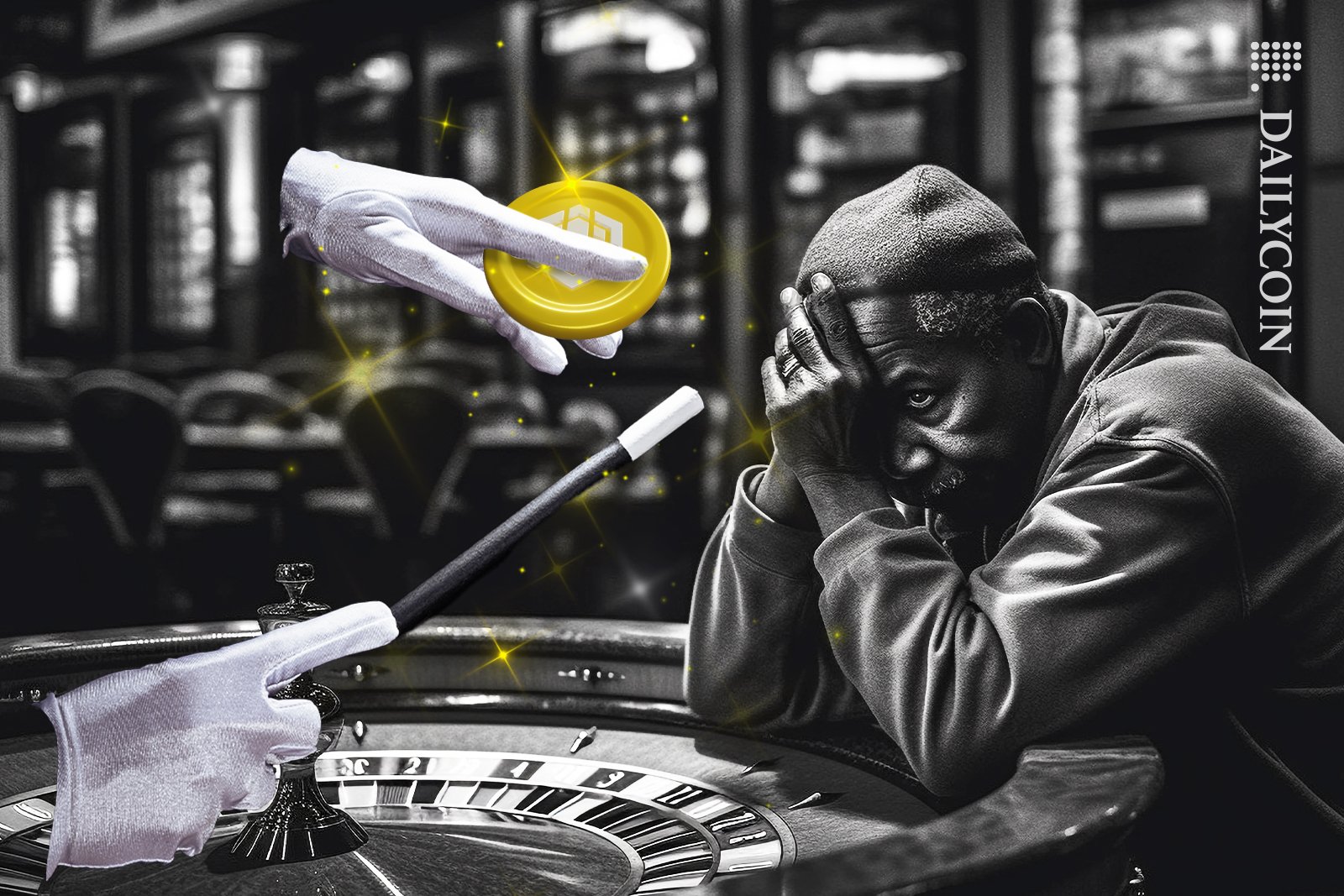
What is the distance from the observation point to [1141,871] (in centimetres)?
137

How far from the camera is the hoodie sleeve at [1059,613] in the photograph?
1.31 m

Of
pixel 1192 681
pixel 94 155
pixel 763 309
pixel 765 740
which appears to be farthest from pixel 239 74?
pixel 1192 681

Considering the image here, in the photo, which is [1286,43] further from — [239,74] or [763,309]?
[239,74]

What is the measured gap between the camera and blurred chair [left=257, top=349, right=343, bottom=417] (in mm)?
7137

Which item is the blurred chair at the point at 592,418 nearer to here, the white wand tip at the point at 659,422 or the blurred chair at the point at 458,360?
the blurred chair at the point at 458,360

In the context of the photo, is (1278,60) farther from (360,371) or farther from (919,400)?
(360,371)

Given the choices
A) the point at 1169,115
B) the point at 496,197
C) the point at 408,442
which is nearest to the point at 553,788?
the point at 1169,115

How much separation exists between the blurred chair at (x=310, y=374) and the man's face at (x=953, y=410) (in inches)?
220

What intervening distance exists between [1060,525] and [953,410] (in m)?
0.20

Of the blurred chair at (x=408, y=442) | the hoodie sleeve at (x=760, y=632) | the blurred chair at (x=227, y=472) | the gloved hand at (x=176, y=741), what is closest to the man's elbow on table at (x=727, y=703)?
the hoodie sleeve at (x=760, y=632)

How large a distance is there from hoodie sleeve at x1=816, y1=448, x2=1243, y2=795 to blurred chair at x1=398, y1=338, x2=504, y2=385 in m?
5.16

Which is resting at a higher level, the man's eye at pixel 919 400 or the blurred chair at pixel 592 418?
the man's eye at pixel 919 400

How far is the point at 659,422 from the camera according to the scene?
4.69 ft

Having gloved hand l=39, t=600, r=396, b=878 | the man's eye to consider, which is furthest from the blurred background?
gloved hand l=39, t=600, r=396, b=878
